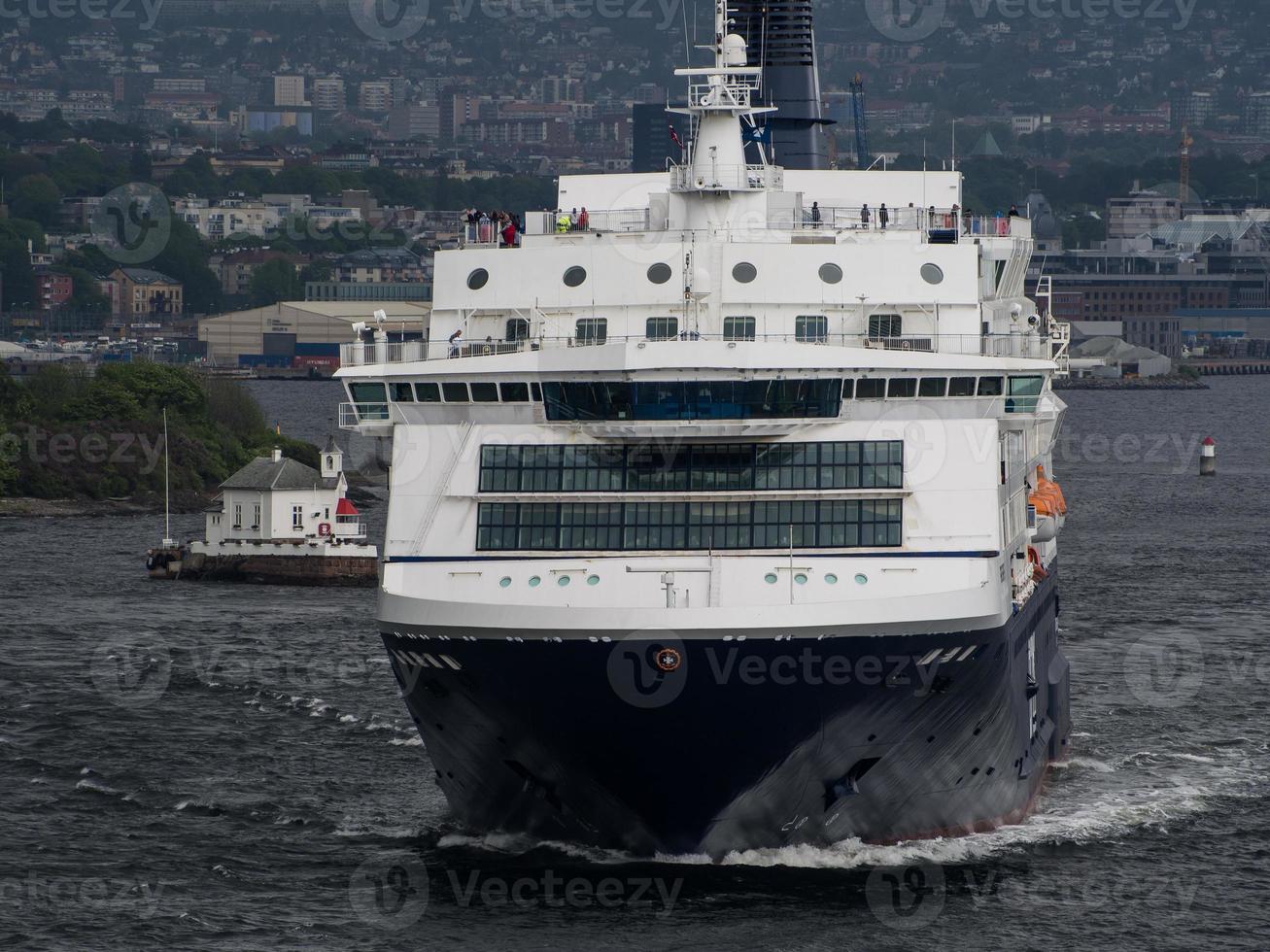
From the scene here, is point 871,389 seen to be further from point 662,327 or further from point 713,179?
point 713,179

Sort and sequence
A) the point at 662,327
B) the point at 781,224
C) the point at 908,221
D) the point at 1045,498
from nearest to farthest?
1. the point at 662,327
2. the point at 781,224
3. the point at 908,221
4. the point at 1045,498

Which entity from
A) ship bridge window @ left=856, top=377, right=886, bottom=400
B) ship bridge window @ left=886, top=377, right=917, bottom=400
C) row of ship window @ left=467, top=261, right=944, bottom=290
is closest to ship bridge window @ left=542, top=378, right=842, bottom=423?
ship bridge window @ left=856, top=377, right=886, bottom=400

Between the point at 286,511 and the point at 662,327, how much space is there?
41.9 meters

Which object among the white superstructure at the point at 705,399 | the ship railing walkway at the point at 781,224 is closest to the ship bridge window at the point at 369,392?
the white superstructure at the point at 705,399

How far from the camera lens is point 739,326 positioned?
37000mm

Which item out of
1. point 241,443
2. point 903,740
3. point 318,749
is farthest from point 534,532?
point 241,443

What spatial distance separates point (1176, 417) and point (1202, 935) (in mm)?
137504

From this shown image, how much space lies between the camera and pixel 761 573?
33.6 metres

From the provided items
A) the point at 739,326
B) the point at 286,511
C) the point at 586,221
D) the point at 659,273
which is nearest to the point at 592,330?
the point at 659,273

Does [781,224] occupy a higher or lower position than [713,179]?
lower

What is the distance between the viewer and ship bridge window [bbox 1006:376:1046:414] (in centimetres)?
3531

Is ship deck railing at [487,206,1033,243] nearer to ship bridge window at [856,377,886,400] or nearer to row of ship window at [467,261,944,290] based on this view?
row of ship window at [467,261,944,290]

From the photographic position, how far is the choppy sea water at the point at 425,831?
107 feet

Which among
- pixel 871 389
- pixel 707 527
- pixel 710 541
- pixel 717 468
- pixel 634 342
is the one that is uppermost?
pixel 634 342
